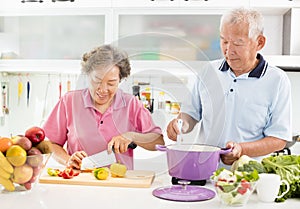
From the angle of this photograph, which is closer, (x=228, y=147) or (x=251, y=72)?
(x=228, y=147)

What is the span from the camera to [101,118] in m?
1.89

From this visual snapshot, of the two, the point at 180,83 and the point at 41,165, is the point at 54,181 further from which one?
the point at 180,83

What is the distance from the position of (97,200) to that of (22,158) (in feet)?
0.84

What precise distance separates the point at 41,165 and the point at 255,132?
983mm

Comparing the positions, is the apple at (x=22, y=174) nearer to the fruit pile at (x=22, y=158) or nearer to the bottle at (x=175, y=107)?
the fruit pile at (x=22, y=158)

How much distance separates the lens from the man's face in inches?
76.4

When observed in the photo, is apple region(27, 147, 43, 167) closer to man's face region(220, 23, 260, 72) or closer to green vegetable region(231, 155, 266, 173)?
green vegetable region(231, 155, 266, 173)

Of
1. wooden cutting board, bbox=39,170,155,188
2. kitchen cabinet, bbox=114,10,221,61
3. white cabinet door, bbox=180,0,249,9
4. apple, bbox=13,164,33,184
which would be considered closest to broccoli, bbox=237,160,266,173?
wooden cutting board, bbox=39,170,155,188

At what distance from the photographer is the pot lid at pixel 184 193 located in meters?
1.37

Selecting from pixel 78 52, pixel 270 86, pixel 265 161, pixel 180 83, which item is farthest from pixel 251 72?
pixel 78 52

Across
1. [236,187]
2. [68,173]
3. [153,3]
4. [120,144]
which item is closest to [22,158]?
[68,173]

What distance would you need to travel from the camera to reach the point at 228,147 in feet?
5.18

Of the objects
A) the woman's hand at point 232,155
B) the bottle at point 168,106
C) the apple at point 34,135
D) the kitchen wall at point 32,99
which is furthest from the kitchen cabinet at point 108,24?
the apple at point 34,135

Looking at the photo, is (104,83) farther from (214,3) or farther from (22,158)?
(214,3)
